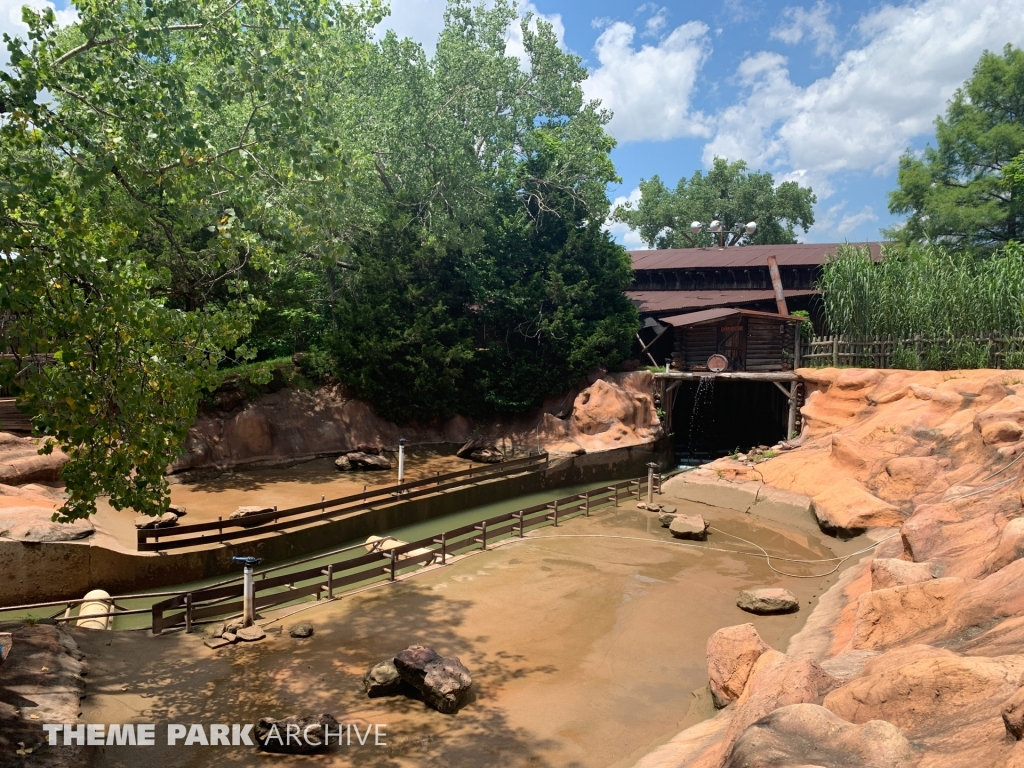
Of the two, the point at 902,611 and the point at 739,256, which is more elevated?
the point at 739,256

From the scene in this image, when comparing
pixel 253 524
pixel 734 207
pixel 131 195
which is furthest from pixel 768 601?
pixel 734 207

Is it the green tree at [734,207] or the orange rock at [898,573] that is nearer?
the orange rock at [898,573]

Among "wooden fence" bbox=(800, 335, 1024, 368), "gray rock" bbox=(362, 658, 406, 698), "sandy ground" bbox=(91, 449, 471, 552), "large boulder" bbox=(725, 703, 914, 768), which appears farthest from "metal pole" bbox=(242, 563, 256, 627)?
"wooden fence" bbox=(800, 335, 1024, 368)

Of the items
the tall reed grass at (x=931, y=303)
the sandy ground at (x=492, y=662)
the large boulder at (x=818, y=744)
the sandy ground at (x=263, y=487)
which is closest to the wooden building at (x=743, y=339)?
the tall reed grass at (x=931, y=303)

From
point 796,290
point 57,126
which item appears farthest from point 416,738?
point 796,290

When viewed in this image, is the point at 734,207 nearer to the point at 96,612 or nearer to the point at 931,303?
the point at 931,303

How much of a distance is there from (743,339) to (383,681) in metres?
23.8

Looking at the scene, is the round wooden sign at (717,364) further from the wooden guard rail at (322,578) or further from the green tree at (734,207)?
the green tree at (734,207)

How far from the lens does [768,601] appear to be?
42.7 feet

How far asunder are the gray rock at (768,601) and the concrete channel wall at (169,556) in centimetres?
973

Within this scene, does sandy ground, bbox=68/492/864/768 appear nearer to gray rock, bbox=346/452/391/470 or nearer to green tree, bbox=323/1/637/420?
gray rock, bbox=346/452/391/470

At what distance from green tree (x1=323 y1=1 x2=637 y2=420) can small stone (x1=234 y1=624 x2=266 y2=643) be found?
15.6 m

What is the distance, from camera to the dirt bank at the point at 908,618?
507 centimetres

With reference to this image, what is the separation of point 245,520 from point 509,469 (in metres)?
10.3
